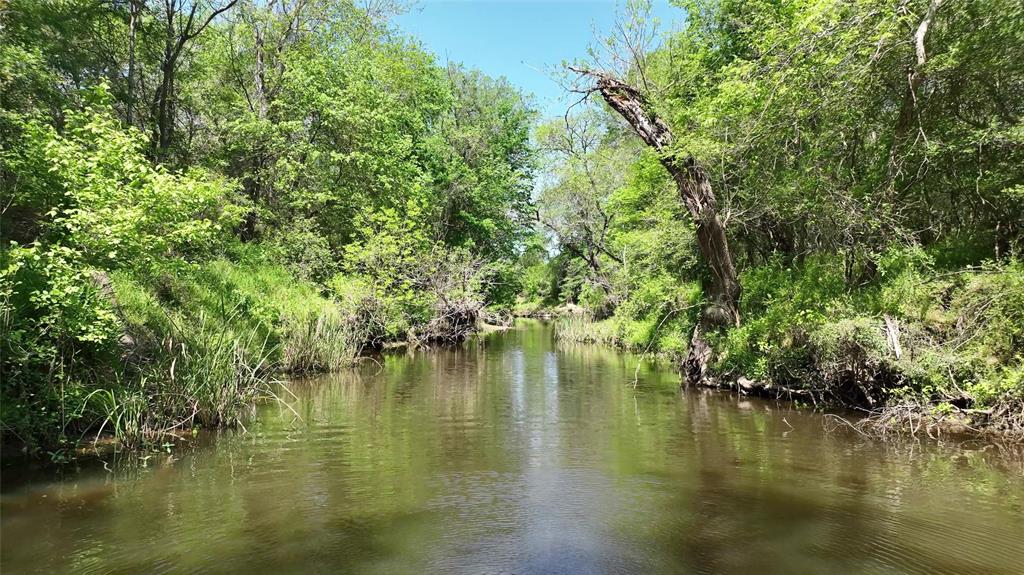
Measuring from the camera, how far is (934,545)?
4859 mm

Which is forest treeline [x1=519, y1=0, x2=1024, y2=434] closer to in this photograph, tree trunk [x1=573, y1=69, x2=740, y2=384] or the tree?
tree trunk [x1=573, y1=69, x2=740, y2=384]

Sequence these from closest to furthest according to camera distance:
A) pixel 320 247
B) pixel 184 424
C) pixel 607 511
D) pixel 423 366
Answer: pixel 607 511 → pixel 184 424 → pixel 423 366 → pixel 320 247

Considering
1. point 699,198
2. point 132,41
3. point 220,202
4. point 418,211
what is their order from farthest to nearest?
point 418,211 < point 220,202 < point 132,41 < point 699,198

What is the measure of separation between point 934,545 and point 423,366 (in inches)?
549

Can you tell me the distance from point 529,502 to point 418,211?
17.6m

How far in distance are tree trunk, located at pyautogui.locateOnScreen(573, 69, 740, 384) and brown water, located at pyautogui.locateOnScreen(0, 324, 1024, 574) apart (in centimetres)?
346

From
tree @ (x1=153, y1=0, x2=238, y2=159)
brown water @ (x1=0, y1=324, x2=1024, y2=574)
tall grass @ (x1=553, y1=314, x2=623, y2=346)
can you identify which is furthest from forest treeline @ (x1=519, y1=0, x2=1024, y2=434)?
tree @ (x1=153, y1=0, x2=238, y2=159)

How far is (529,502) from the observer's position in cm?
603

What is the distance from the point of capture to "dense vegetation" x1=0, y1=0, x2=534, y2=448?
730 centimetres

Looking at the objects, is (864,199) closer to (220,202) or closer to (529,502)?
(529,502)

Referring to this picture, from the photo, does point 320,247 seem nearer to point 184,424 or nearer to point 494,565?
point 184,424

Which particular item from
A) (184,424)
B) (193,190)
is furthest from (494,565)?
(193,190)

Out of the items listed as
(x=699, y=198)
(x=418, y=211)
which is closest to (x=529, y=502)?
(x=699, y=198)

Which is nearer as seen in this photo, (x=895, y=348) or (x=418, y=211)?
(x=895, y=348)
